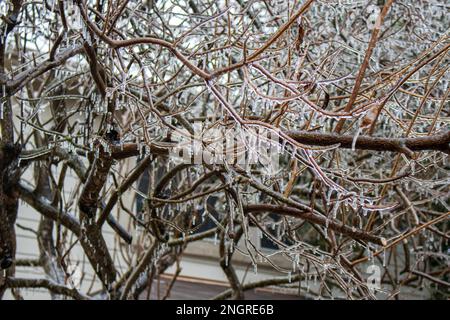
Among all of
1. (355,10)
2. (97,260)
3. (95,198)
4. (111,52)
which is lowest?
(97,260)

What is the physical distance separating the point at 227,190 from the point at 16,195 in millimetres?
2056

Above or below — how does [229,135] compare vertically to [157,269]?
above

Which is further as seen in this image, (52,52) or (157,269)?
(157,269)

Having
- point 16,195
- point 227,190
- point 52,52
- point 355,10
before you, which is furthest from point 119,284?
point 355,10

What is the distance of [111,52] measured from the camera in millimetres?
3963

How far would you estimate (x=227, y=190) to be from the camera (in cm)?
422
